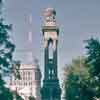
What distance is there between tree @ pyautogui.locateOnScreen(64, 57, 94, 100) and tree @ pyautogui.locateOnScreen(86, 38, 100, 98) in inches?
119

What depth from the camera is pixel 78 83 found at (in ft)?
276

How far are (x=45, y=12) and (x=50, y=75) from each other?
20634mm

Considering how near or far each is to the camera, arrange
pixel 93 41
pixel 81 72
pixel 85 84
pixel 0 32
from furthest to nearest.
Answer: pixel 81 72 < pixel 85 84 < pixel 93 41 < pixel 0 32

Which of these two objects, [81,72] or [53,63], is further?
[53,63]

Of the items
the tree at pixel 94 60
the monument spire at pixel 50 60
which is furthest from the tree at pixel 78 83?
the monument spire at pixel 50 60

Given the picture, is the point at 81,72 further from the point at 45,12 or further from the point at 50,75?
the point at 45,12

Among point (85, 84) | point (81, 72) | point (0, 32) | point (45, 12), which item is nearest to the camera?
point (0, 32)

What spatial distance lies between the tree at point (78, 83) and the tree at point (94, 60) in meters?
3.02

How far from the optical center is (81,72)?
95625 millimetres

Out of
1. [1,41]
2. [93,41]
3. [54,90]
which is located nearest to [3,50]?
[1,41]

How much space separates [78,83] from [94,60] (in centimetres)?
2129

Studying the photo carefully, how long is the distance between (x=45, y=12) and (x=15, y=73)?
97.5m

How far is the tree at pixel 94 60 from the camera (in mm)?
62031

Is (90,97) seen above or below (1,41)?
below
